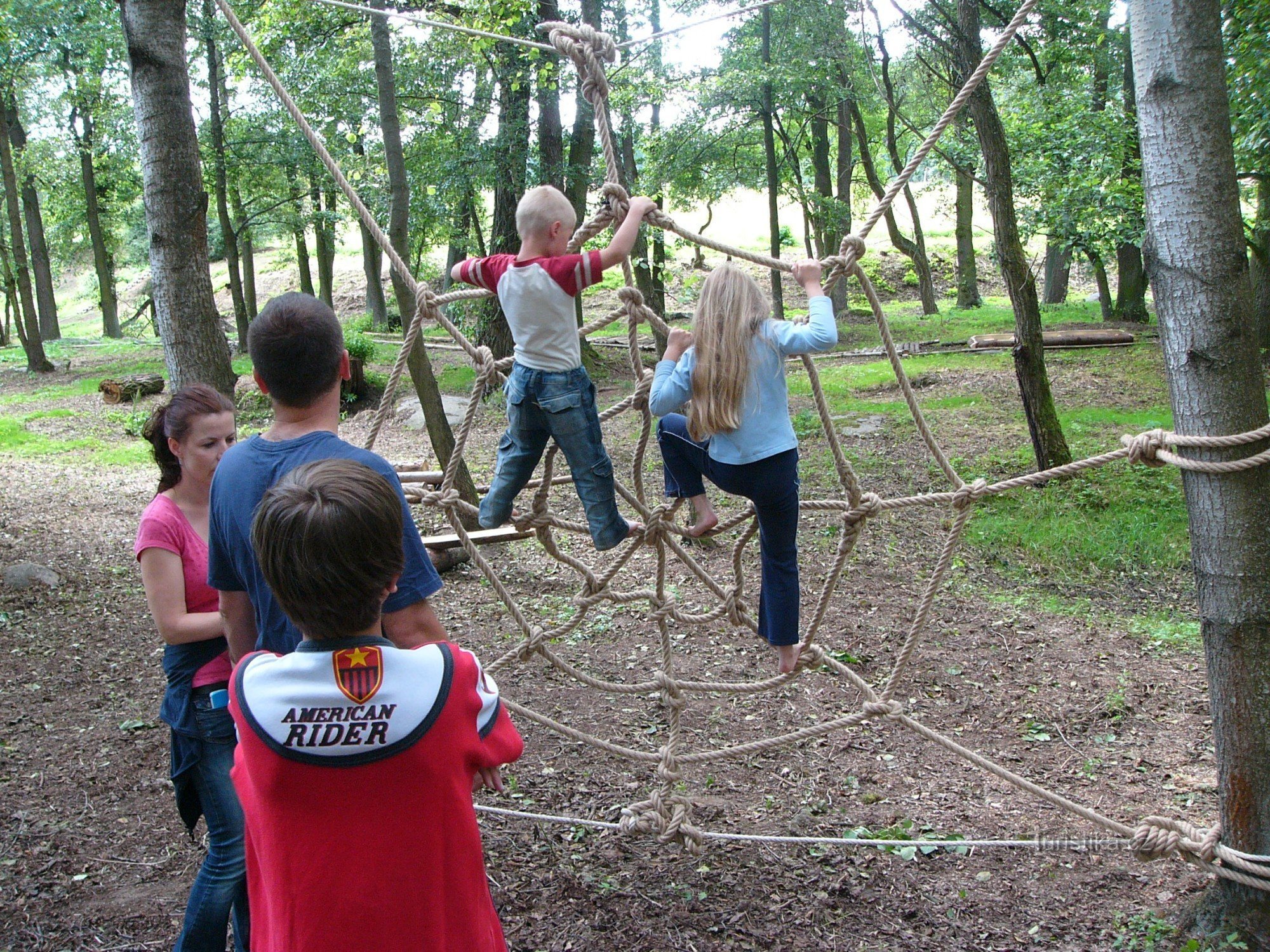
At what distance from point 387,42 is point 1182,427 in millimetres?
4528

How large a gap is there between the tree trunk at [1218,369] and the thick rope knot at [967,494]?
56 cm

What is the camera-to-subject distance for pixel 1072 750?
2992 millimetres

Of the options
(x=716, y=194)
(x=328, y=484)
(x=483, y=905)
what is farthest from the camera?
(x=716, y=194)

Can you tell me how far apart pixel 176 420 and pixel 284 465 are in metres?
0.51

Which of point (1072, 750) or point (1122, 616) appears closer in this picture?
point (1072, 750)

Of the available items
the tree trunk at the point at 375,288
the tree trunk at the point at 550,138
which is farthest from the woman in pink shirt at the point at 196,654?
the tree trunk at the point at 375,288

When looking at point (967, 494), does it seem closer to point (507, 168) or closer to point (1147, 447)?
point (1147, 447)

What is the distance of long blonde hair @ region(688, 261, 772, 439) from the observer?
2311mm

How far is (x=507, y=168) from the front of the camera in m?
8.84

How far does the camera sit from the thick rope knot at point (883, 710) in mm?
2389

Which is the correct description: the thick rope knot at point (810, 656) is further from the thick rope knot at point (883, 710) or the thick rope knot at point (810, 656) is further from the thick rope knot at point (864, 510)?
the thick rope knot at point (864, 510)

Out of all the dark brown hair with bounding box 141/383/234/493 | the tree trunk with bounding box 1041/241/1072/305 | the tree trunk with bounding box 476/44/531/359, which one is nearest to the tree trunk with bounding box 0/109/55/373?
the tree trunk with bounding box 476/44/531/359

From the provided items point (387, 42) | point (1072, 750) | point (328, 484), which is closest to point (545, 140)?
point (387, 42)

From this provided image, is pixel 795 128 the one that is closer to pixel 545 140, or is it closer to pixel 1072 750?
pixel 545 140
